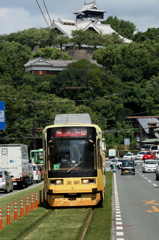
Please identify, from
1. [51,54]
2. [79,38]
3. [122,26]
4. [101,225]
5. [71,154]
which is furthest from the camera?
[122,26]

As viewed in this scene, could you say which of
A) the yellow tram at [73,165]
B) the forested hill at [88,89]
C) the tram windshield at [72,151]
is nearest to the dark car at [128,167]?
the forested hill at [88,89]

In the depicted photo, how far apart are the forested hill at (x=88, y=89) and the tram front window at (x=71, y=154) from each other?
2406 inches

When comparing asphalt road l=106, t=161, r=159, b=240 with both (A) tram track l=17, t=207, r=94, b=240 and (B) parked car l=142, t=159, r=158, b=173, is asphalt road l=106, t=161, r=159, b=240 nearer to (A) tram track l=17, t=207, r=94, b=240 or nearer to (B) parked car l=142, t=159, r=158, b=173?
(A) tram track l=17, t=207, r=94, b=240

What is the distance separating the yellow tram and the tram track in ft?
1.68

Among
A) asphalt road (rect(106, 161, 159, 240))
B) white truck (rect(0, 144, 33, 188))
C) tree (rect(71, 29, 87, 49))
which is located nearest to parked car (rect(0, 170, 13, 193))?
white truck (rect(0, 144, 33, 188))

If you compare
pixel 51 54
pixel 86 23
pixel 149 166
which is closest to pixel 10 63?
pixel 51 54

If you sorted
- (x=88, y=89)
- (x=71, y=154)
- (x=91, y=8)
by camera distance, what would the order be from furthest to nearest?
1. (x=91, y=8)
2. (x=88, y=89)
3. (x=71, y=154)

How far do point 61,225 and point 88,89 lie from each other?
9605 centimetres

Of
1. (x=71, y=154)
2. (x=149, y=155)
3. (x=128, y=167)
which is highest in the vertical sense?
(x=149, y=155)

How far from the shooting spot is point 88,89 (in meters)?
111

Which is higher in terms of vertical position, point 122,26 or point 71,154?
point 122,26

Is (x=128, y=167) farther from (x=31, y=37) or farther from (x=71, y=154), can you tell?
(x=31, y=37)

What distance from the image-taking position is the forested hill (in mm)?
88562

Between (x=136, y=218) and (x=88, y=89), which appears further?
(x=88, y=89)
